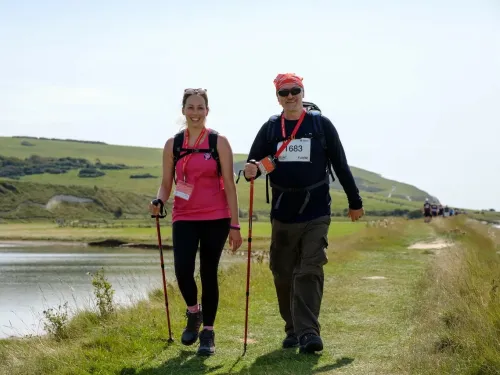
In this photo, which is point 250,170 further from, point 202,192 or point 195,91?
point 195,91

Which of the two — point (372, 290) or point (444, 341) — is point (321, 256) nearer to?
point (444, 341)

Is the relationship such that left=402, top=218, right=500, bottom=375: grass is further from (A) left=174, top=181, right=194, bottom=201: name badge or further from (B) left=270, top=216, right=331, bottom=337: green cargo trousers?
(A) left=174, top=181, right=194, bottom=201: name badge

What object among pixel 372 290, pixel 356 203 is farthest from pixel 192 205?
pixel 372 290

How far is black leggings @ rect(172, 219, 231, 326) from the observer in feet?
23.9

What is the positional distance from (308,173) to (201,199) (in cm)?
103

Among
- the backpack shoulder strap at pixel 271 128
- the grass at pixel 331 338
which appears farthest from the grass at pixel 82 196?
the backpack shoulder strap at pixel 271 128

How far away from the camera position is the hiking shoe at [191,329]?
7.51 m

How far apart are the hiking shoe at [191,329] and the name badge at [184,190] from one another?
3.95 ft

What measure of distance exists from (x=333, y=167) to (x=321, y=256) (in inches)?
34.0

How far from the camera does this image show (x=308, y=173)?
7.19 metres

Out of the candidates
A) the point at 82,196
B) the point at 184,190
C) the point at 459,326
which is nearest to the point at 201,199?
the point at 184,190

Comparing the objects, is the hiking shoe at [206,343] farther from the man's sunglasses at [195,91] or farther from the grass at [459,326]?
the man's sunglasses at [195,91]

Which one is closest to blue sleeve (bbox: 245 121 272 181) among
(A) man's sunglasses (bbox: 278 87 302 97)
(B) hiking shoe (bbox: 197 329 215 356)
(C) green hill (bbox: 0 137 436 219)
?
(A) man's sunglasses (bbox: 278 87 302 97)

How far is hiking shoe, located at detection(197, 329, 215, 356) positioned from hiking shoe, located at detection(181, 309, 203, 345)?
0.38 feet
